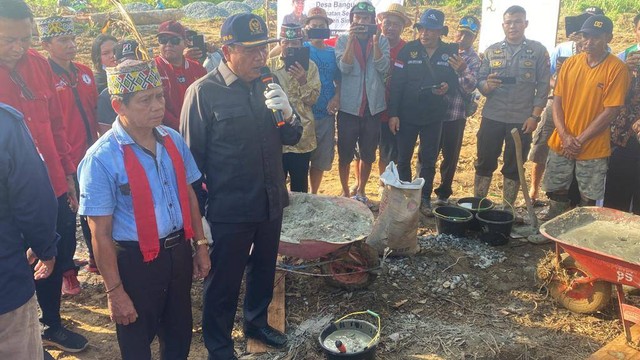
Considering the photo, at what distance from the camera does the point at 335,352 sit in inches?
135

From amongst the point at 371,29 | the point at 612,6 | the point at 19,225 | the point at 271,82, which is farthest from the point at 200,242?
the point at 612,6

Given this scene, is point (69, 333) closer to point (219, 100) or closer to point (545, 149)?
point (219, 100)

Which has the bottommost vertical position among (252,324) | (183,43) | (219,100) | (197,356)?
(197,356)

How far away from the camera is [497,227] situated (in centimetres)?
530

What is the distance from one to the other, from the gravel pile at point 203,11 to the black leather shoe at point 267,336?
1625 centimetres

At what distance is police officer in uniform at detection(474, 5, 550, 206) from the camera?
5773 mm

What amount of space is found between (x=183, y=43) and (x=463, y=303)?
357cm

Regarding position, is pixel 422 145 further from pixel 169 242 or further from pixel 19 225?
pixel 19 225

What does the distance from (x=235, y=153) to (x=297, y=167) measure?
2.25m

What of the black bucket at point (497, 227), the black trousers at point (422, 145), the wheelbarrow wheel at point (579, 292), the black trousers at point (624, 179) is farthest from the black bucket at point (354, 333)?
the black trousers at point (624, 179)

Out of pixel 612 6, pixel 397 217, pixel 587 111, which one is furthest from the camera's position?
pixel 612 6

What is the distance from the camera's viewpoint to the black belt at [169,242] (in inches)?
107

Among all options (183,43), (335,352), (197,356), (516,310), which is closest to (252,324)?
(197,356)

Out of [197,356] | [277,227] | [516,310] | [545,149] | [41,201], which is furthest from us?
[545,149]
